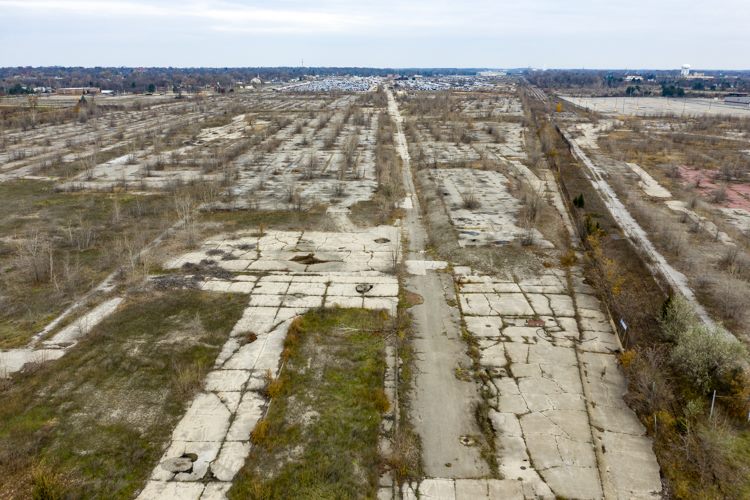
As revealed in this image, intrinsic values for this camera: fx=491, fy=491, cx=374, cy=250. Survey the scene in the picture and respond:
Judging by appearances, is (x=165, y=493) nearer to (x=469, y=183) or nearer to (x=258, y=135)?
(x=469, y=183)

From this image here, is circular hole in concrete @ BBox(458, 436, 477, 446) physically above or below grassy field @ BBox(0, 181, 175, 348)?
below

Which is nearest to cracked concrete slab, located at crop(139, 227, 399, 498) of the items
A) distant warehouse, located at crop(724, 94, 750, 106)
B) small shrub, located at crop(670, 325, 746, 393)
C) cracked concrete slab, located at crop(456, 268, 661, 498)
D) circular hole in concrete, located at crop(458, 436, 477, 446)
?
cracked concrete slab, located at crop(456, 268, 661, 498)

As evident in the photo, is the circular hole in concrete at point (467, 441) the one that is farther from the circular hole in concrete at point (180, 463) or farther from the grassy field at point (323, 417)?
the circular hole in concrete at point (180, 463)

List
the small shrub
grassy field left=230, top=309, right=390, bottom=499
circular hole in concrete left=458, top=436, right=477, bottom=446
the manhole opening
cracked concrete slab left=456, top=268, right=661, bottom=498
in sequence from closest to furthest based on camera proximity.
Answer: grassy field left=230, top=309, right=390, bottom=499, cracked concrete slab left=456, top=268, right=661, bottom=498, circular hole in concrete left=458, top=436, right=477, bottom=446, the small shrub, the manhole opening

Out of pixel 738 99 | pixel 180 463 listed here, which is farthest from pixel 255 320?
pixel 738 99

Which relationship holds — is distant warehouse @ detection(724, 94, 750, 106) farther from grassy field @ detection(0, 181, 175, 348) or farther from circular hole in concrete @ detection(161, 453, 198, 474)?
circular hole in concrete @ detection(161, 453, 198, 474)

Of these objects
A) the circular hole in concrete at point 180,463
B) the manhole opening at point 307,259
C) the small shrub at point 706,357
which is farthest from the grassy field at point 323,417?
the small shrub at point 706,357

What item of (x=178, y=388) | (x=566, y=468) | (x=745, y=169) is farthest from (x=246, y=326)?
(x=745, y=169)
